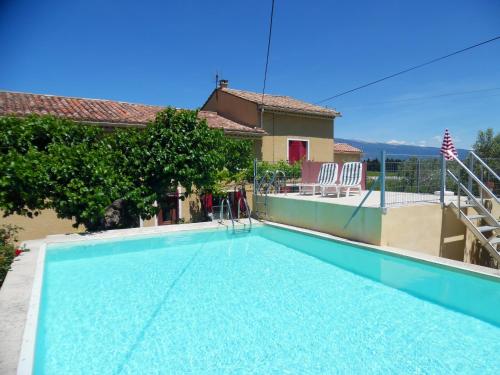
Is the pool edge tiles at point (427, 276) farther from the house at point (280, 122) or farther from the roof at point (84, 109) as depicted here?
the house at point (280, 122)

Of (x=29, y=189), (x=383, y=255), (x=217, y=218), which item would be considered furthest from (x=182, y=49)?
(x=383, y=255)

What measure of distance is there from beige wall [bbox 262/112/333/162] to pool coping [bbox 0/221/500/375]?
7.73 metres

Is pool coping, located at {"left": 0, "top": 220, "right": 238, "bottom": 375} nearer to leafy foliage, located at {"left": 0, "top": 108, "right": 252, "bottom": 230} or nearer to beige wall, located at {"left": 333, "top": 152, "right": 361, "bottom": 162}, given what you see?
leafy foliage, located at {"left": 0, "top": 108, "right": 252, "bottom": 230}

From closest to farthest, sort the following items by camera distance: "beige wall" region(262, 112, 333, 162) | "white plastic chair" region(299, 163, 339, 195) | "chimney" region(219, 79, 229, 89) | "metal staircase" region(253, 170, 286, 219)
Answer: "white plastic chair" region(299, 163, 339, 195)
"metal staircase" region(253, 170, 286, 219)
"beige wall" region(262, 112, 333, 162)
"chimney" region(219, 79, 229, 89)

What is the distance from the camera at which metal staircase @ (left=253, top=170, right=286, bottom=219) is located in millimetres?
13414

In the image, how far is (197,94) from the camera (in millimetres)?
24359

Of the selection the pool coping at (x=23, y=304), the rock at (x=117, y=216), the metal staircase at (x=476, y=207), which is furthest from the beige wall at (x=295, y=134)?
the pool coping at (x=23, y=304)

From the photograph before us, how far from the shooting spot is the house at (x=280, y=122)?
61.8ft

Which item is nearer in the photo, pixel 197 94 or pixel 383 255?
pixel 383 255

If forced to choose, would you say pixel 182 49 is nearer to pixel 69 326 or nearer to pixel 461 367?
pixel 69 326

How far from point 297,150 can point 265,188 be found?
23.8 feet

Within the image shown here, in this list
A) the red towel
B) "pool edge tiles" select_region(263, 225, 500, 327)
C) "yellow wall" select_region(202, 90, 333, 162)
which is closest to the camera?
"pool edge tiles" select_region(263, 225, 500, 327)

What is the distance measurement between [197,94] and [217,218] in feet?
46.0

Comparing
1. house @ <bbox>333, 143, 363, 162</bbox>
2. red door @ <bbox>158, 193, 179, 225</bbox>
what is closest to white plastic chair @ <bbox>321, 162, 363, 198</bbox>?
red door @ <bbox>158, 193, 179, 225</bbox>
